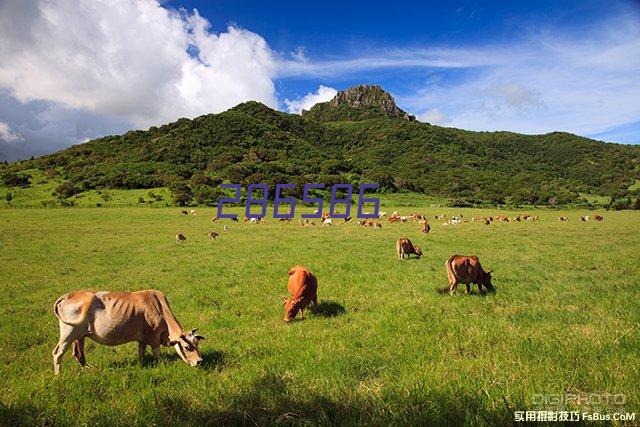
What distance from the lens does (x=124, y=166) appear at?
361ft

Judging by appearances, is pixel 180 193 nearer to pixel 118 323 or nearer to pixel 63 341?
pixel 63 341

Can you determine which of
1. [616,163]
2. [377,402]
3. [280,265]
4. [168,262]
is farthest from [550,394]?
[616,163]

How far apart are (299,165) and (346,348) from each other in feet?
420

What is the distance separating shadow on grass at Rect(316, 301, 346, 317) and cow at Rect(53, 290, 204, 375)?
442cm

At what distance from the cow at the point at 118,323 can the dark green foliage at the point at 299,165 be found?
69.2 m

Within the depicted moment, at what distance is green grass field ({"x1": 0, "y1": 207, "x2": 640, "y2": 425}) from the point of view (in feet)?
16.7

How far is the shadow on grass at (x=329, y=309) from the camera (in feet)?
35.3

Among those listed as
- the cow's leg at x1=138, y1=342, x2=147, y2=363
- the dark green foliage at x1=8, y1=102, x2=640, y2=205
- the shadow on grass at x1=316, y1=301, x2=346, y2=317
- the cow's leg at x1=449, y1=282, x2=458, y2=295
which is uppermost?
the dark green foliage at x1=8, y1=102, x2=640, y2=205

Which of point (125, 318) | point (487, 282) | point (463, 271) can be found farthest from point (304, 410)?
point (487, 282)

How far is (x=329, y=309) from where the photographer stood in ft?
36.9

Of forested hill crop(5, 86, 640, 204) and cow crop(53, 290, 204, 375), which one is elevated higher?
forested hill crop(5, 86, 640, 204)

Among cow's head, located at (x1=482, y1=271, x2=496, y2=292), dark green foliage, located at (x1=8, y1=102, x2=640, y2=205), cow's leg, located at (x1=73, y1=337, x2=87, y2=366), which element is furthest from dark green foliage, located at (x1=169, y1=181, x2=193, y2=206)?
cow's leg, located at (x1=73, y1=337, x2=87, y2=366)

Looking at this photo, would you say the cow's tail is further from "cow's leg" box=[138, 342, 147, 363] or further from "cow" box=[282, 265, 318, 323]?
"cow" box=[282, 265, 318, 323]

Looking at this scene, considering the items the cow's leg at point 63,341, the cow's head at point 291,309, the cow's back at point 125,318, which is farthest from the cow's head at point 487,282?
the cow's leg at point 63,341
